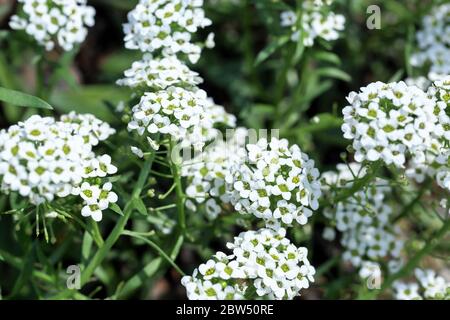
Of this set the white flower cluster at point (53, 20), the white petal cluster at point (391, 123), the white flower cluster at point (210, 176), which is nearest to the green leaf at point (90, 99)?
the white flower cluster at point (53, 20)

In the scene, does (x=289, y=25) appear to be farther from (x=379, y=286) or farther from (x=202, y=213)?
(x=379, y=286)

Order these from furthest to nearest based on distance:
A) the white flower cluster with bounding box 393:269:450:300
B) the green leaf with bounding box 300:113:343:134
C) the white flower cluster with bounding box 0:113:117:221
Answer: the green leaf with bounding box 300:113:343:134 < the white flower cluster with bounding box 393:269:450:300 < the white flower cluster with bounding box 0:113:117:221

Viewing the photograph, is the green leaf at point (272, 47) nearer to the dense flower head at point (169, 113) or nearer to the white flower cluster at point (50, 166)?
the dense flower head at point (169, 113)

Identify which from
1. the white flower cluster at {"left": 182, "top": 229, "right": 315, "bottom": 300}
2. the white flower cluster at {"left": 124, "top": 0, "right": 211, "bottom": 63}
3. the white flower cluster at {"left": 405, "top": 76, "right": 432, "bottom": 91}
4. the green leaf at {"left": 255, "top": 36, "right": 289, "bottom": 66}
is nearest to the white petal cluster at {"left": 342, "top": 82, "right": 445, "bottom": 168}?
the white flower cluster at {"left": 182, "top": 229, "right": 315, "bottom": 300}

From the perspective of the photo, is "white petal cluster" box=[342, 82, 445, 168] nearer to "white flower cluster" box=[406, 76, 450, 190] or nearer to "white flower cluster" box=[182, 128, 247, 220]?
"white flower cluster" box=[406, 76, 450, 190]

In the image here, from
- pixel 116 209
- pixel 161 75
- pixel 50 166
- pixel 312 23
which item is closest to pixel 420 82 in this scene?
pixel 312 23
